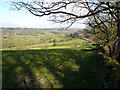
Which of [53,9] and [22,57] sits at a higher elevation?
[53,9]

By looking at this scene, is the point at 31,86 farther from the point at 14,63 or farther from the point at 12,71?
the point at 14,63

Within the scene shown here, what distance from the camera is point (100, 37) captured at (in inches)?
843

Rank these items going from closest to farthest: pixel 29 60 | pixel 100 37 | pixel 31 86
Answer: pixel 31 86
pixel 29 60
pixel 100 37

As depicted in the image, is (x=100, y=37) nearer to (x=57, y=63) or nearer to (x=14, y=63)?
(x=57, y=63)

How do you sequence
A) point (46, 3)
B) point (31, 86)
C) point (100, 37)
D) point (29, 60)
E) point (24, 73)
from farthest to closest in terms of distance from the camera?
point (100, 37) → point (29, 60) → point (24, 73) → point (31, 86) → point (46, 3)

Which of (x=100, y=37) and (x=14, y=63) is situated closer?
(x=14, y=63)

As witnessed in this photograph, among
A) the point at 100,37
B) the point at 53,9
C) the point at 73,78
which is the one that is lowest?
the point at 73,78

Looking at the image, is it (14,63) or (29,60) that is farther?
(29,60)

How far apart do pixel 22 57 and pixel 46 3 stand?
5.95m

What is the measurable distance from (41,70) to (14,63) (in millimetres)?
2257

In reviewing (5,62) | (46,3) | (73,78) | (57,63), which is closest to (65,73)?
(73,78)

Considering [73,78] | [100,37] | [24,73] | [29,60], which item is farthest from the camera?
[100,37]

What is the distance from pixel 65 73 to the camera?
1022 centimetres

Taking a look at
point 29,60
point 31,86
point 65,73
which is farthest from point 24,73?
point 65,73
